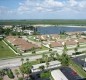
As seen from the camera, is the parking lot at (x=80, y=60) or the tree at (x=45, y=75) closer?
the tree at (x=45, y=75)

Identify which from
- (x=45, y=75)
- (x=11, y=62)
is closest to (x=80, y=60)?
(x=45, y=75)

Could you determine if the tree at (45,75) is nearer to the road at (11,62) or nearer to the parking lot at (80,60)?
the road at (11,62)

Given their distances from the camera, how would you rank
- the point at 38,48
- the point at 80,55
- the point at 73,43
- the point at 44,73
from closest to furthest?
the point at 44,73
the point at 80,55
the point at 38,48
the point at 73,43

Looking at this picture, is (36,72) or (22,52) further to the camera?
(22,52)

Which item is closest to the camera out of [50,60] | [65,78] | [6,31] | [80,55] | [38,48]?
[65,78]

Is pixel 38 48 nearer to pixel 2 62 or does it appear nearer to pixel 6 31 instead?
pixel 2 62

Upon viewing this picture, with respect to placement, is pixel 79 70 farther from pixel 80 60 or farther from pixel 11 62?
pixel 11 62

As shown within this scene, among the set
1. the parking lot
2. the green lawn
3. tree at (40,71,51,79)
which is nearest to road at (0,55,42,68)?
tree at (40,71,51,79)

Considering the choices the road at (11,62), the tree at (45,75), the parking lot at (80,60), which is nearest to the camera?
the tree at (45,75)

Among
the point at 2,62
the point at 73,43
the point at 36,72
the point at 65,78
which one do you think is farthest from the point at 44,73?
the point at 73,43

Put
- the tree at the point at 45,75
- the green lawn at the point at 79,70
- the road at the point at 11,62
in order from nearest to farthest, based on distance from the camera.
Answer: the tree at the point at 45,75 < the green lawn at the point at 79,70 < the road at the point at 11,62

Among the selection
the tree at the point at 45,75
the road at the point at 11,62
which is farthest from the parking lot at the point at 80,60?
the tree at the point at 45,75
